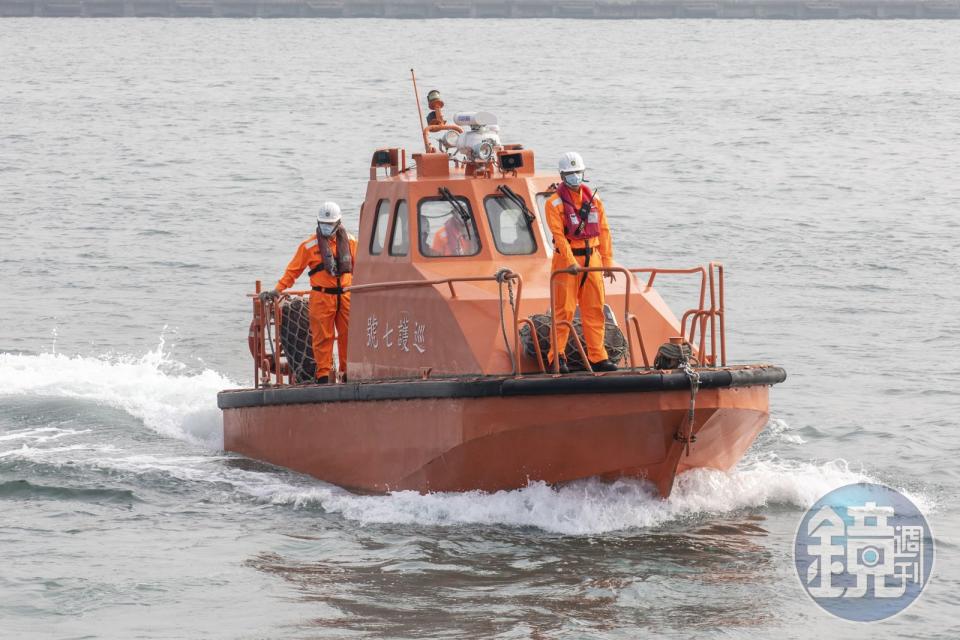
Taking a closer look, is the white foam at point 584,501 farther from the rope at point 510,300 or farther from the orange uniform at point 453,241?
the orange uniform at point 453,241

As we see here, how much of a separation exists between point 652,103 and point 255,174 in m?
15.1

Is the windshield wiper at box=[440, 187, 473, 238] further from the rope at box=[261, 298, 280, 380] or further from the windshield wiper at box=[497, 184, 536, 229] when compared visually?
the rope at box=[261, 298, 280, 380]

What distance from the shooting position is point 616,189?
26.5 meters

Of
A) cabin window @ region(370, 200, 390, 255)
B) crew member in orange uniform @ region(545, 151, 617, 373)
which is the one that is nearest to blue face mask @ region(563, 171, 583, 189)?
crew member in orange uniform @ region(545, 151, 617, 373)

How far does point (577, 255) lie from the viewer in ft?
31.5

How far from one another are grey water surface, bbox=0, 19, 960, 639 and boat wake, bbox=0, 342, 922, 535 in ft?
0.09

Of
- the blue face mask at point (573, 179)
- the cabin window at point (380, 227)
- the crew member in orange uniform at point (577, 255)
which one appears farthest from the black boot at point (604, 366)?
the cabin window at point (380, 227)

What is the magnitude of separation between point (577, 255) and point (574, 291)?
294 mm

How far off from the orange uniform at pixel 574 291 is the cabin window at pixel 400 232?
51.0 inches

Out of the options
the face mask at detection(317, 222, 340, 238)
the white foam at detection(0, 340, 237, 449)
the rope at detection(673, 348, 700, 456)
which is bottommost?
the white foam at detection(0, 340, 237, 449)

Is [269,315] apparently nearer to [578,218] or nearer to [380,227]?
[380,227]

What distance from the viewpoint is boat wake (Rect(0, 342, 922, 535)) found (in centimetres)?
959

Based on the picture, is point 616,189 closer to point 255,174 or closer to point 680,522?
point 255,174

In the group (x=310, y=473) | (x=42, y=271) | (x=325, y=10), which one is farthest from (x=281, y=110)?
(x=325, y=10)
